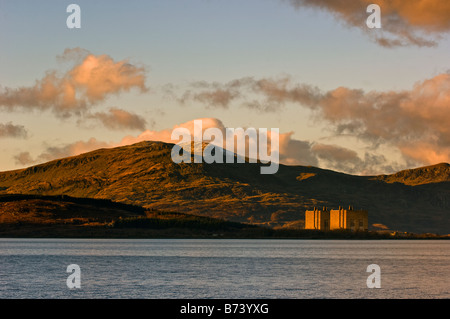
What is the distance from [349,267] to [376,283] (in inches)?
1658

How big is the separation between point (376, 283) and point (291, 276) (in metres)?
18.3

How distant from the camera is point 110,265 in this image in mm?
147625

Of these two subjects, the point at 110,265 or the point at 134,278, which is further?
the point at 110,265
